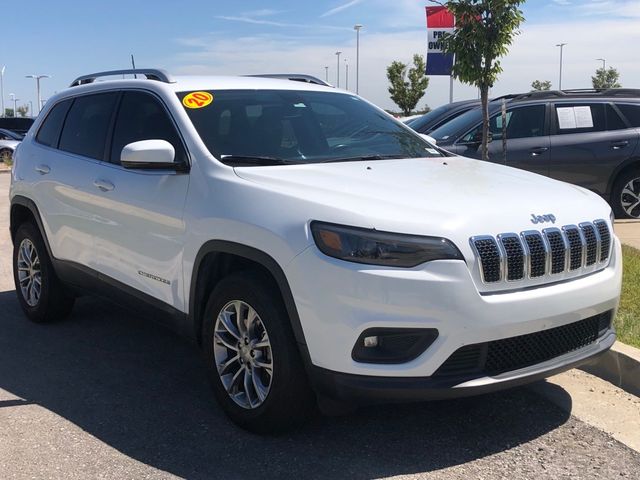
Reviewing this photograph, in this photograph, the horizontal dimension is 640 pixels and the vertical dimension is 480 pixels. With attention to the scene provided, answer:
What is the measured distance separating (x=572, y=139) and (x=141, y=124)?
657 centimetres

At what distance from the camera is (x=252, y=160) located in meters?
3.99

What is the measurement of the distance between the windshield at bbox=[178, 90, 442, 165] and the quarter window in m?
0.16

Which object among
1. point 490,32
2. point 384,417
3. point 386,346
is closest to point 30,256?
point 384,417

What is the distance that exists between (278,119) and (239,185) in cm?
91

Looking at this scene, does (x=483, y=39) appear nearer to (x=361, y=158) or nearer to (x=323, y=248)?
(x=361, y=158)

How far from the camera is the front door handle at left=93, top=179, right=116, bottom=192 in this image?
4.59 metres

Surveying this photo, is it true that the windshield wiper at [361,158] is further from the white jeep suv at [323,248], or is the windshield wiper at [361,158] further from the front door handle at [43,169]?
the front door handle at [43,169]

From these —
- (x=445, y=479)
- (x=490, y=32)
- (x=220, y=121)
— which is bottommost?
(x=445, y=479)

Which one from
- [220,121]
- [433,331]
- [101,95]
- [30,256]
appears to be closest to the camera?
[433,331]

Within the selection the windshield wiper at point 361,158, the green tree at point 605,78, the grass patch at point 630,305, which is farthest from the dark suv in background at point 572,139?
the green tree at point 605,78

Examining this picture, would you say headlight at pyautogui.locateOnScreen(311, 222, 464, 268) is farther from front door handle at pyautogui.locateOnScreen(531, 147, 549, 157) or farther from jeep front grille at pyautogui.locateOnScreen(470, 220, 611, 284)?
front door handle at pyautogui.locateOnScreen(531, 147, 549, 157)

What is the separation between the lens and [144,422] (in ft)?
12.8

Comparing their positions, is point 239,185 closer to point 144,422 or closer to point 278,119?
point 278,119

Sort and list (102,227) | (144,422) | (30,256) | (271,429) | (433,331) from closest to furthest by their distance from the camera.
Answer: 1. (433,331)
2. (271,429)
3. (144,422)
4. (102,227)
5. (30,256)
